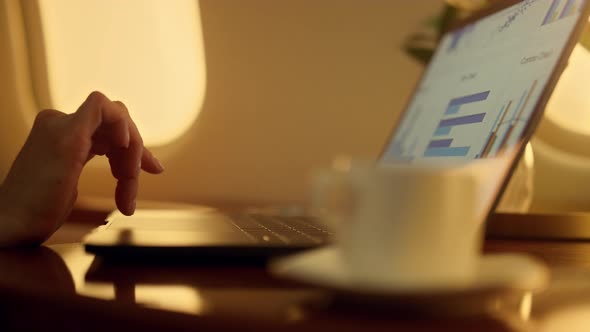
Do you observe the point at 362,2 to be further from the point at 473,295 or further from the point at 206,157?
the point at 473,295

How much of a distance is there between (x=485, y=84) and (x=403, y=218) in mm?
624

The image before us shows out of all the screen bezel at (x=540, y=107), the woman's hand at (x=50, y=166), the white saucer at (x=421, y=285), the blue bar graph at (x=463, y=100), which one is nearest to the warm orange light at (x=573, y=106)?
the blue bar graph at (x=463, y=100)

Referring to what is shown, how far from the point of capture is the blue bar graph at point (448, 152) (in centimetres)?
88

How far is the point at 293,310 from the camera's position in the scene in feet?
1.22

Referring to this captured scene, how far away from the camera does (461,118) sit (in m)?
0.93

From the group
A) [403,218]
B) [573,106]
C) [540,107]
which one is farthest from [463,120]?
[573,106]

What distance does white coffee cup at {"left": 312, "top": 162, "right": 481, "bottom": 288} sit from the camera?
1.07 feet

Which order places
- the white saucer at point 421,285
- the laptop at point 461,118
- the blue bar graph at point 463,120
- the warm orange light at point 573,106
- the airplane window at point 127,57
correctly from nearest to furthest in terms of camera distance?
the white saucer at point 421,285, the laptop at point 461,118, the blue bar graph at point 463,120, the warm orange light at point 573,106, the airplane window at point 127,57

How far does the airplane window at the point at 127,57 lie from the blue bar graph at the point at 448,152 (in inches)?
52.2

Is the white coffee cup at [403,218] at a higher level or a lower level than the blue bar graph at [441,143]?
higher

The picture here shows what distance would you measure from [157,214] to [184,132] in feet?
4.19

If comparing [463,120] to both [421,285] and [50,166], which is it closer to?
[50,166]

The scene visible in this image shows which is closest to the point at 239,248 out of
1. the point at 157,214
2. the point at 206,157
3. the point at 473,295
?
the point at 473,295

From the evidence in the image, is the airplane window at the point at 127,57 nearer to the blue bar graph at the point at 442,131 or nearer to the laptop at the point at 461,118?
the laptop at the point at 461,118
